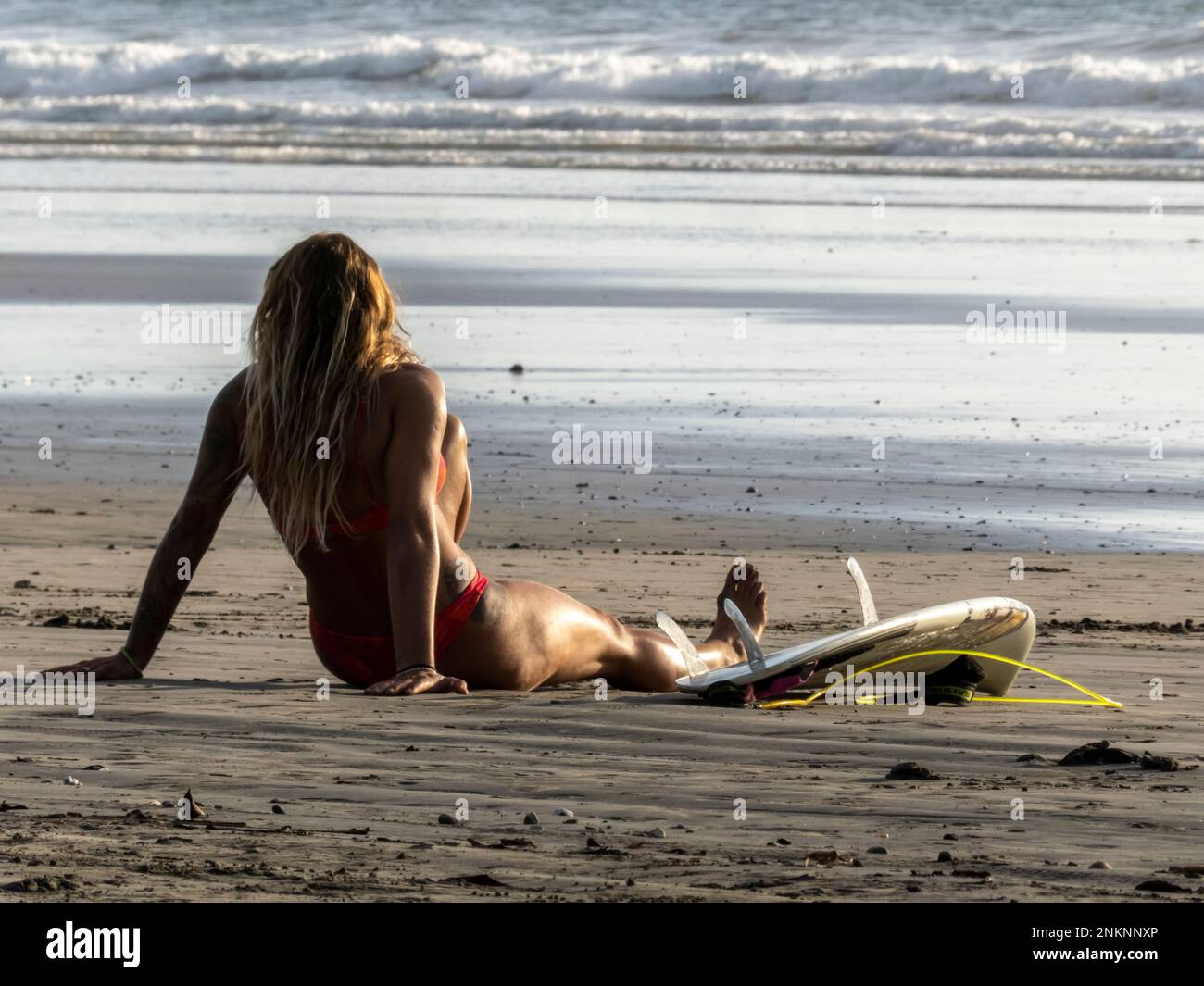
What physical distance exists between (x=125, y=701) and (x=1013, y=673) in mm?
2745

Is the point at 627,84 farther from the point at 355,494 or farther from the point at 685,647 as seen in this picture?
the point at 355,494

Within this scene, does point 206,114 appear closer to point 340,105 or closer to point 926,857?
point 340,105

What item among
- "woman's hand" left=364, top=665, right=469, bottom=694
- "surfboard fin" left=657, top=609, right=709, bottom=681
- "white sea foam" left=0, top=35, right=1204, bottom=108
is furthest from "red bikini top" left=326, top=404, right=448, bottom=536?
"white sea foam" left=0, top=35, right=1204, bottom=108

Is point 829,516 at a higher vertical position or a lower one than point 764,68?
lower

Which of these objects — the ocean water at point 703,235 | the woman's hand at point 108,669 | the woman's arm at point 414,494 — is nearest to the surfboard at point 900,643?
the woman's arm at point 414,494

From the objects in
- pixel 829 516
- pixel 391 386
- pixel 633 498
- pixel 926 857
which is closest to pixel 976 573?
pixel 829 516

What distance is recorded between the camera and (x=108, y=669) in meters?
5.95

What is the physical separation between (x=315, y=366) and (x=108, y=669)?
3.98ft

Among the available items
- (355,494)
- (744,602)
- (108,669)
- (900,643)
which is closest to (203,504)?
(355,494)

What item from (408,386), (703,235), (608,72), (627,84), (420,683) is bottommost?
(420,683)

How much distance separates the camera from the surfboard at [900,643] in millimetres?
5840

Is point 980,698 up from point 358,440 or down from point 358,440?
down

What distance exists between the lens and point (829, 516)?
10.0 m

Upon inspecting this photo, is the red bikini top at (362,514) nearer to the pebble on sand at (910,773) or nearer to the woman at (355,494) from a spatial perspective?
the woman at (355,494)
